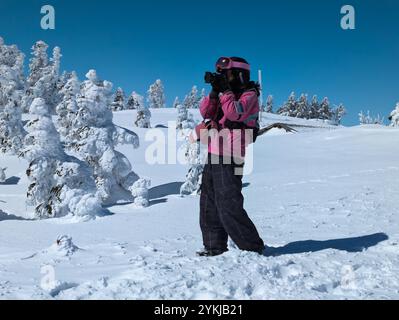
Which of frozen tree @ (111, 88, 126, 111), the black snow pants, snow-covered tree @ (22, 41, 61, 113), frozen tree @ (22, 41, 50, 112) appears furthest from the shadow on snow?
frozen tree @ (111, 88, 126, 111)

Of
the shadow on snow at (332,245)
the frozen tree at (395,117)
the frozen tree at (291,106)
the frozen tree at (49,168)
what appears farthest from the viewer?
the frozen tree at (291,106)

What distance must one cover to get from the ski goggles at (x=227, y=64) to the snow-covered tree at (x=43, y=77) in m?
56.3

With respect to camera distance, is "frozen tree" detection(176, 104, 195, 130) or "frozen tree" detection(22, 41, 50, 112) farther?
"frozen tree" detection(22, 41, 50, 112)

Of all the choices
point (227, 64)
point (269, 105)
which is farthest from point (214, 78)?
point (269, 105)

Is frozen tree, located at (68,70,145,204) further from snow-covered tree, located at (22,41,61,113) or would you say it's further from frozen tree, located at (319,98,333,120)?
frozen tree, located at (319,98,333,120)

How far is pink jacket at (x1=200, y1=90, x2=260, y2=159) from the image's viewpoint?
4.79m

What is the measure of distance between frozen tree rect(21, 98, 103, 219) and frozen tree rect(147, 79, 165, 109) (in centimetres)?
8178

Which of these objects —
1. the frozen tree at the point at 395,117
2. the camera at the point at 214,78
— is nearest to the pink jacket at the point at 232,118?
the camera at the point at 214,78

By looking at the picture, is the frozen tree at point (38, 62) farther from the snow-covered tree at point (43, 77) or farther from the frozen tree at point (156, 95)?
the frozen tree at point (156, 95)

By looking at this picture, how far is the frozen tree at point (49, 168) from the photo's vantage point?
15328mm

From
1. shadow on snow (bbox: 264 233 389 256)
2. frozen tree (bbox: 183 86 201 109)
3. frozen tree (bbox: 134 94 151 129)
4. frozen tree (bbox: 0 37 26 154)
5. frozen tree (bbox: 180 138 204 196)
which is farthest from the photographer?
frozen tree (bbox: 183 86 201 109)

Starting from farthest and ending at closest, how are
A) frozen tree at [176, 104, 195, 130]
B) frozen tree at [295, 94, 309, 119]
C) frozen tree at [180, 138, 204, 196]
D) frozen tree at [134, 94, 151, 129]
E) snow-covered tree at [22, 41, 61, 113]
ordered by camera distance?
1. frozen tree at [295, 94, 309, 119]
2. snow-covered tree at [22, 41, 61, 113]
3. frozen tree at [134, 94, 151, 129]
4. frozen tree at [176, 104, 195, 130]
5. frozen tree at [180, 138, 204, 196]

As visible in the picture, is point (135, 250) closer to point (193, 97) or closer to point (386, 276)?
point (386, 276)

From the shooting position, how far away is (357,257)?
4.89 m
